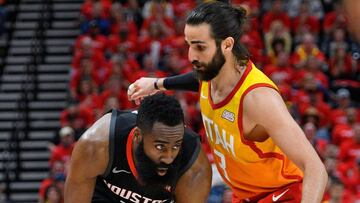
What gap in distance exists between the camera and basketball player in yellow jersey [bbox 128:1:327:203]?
417 centimetres

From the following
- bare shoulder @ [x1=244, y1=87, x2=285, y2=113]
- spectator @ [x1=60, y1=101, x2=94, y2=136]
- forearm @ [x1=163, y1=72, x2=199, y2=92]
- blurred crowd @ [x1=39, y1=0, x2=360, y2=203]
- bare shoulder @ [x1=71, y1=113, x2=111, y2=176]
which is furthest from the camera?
spectator @ [x1=60, y1=101, x2=94, y2=136]

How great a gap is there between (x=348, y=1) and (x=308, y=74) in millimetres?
9285

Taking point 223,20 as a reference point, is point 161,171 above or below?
below

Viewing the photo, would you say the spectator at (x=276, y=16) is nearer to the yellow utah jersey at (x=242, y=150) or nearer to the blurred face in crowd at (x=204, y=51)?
the yellow utah jersey at (x=242, y=150)

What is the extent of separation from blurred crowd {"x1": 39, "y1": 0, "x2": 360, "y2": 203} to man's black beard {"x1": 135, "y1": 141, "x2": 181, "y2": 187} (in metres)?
4.42

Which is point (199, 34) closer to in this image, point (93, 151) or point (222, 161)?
point (222, 161)

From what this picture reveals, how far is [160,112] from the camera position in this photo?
14.5 feet

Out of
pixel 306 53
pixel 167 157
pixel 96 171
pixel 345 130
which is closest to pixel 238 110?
pixel 167 157

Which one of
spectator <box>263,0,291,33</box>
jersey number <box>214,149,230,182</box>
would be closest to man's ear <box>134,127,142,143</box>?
jersey number <box>214,149,230,182</box>

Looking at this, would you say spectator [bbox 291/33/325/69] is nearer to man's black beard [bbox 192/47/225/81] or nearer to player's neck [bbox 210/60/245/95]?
player's neck [bbox 210/60/245/95]

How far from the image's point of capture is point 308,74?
455 inches

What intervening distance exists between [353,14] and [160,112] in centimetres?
216

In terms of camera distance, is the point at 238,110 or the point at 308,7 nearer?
the point at 238,110

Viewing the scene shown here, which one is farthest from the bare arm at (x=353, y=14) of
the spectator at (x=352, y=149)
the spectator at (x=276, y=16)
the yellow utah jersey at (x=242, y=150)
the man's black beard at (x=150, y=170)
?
the spectator at (x=276, y=16)
